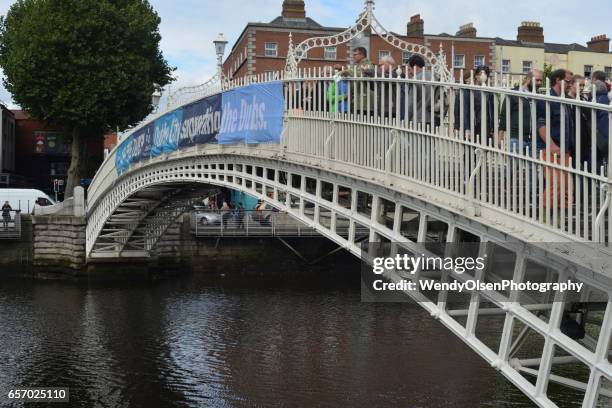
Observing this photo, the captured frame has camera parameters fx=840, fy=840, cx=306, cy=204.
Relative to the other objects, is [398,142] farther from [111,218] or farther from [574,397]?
[111,218]

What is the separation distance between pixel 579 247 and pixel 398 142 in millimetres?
3958

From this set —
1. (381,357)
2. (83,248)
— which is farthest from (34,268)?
(381,357)

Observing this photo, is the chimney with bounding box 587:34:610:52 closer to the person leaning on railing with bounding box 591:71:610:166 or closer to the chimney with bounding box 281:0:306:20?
the chimney with bounding box 281:0:306:20

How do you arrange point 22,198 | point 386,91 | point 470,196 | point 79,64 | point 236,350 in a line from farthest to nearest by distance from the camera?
point 79,64 → point 22,198 → point 236,350 → point 386,91 → point 470,196

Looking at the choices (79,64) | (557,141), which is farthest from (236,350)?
(79,64)

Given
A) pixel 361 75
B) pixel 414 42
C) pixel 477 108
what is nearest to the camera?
pixel 477 108

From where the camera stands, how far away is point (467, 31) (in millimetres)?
53406

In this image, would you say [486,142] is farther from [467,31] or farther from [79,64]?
[467,31]

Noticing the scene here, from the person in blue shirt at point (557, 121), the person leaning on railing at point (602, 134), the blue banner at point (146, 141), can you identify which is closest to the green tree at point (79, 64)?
the blue banner at point (146, 141)

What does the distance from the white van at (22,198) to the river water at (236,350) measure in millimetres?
8948

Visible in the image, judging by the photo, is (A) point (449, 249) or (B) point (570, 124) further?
(A) point (449, 249)

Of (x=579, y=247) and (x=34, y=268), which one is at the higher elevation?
(x=579, y=247)

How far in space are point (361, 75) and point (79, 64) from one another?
98.5ft

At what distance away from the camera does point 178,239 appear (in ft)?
114
